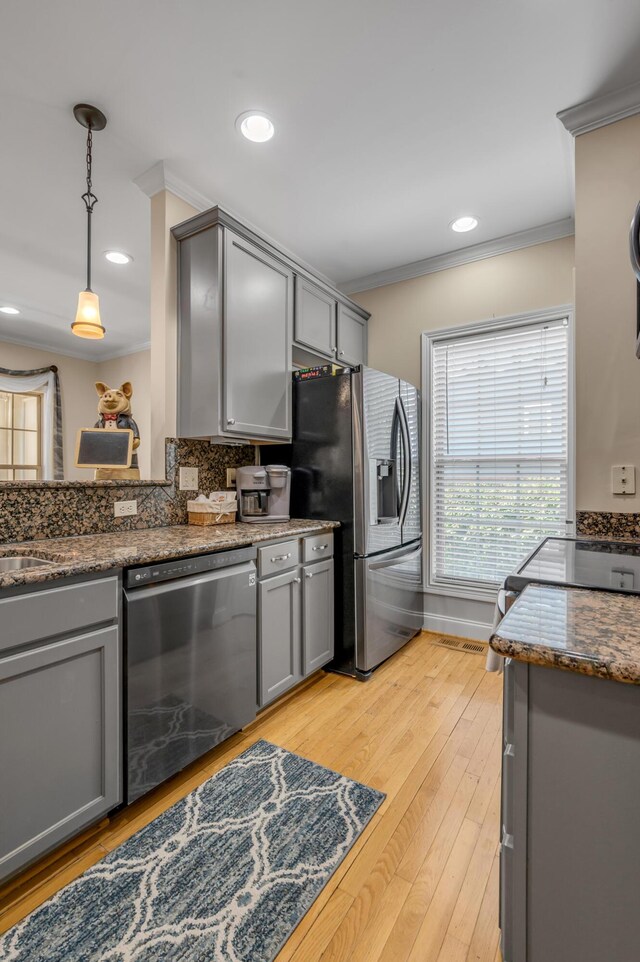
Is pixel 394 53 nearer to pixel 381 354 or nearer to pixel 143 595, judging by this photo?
pixel 381 354

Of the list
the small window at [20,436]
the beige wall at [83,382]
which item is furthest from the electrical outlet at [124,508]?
the small window at [20,436]

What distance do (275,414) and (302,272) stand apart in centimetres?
101

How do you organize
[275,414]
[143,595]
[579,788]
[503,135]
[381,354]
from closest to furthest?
[579,788]
[143,595]
[503,135]
[275,414]
[381,354]

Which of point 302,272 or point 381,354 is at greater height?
point 302,272

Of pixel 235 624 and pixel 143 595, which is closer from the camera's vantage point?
pixel 143 595

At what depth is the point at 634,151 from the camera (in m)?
1.79

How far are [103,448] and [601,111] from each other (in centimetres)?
273

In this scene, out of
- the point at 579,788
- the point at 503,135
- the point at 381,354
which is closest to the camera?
the point at 579,788

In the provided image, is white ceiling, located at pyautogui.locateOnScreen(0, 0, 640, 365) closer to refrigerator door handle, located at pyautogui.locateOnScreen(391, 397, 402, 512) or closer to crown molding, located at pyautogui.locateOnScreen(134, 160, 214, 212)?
crown molding, located at pyautogui.locateOnScreen(134, 160, 214, 212)

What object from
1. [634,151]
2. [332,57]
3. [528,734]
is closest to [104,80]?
[332,57]

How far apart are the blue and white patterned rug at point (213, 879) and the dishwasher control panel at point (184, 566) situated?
835 mm

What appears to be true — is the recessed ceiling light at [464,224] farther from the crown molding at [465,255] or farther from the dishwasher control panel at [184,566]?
the dishwasher control panel at [184,566]

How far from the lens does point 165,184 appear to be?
2.29 meters

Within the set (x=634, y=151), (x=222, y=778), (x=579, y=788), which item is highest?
(x=634, y=151)
